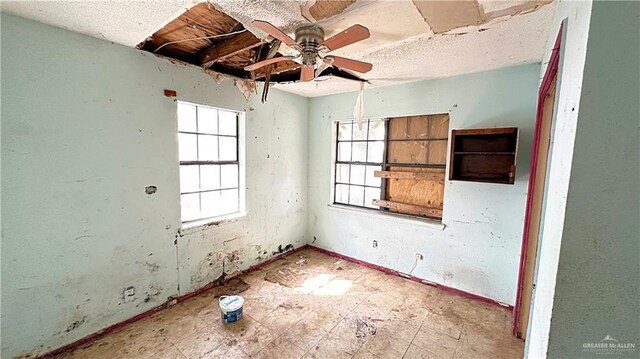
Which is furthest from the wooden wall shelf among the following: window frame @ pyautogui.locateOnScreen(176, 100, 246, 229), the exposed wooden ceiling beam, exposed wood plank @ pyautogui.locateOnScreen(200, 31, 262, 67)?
window frame @ pyautogui.locateOnScreen(176, 100, 246, 229)

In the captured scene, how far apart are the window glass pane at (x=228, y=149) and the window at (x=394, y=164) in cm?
149

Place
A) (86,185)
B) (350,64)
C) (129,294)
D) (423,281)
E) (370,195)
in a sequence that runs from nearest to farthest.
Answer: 1. (350,64)
2. (86,185)
3. (129,294)
4. (423,281)
5. (370,195)

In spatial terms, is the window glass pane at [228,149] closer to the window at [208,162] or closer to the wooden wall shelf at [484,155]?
the window at [208,162]

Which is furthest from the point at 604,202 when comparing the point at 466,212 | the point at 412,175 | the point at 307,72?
the point at 412,175

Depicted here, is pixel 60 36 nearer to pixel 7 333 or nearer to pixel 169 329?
pixel 7 333

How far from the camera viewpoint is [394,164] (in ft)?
10.6

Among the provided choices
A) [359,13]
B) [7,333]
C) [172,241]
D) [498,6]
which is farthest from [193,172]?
[498,6]

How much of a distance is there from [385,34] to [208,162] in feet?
7.22

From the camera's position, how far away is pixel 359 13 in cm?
151

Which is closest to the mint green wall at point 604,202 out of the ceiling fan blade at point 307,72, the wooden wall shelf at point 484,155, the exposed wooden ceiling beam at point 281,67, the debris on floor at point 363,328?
the ceiling fan blade at point 307,72

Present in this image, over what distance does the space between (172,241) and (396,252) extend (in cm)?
258

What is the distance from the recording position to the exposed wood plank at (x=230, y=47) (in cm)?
196

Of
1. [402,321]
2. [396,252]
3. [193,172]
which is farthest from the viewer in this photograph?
[396,252]

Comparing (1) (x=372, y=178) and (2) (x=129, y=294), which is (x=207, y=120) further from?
(1) (x=372, y=178)
